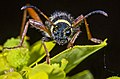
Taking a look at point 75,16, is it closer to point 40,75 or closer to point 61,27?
point 61,27

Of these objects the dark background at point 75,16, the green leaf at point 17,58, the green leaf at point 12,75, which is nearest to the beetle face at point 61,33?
the green leaf at point 17,58

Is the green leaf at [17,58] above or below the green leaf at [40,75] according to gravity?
above

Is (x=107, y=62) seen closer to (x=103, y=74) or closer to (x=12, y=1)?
(x=103, y=74)

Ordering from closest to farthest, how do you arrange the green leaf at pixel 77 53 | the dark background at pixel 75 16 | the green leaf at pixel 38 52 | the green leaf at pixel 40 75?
the green leaf at pixel 40 75 < the green leaf at pixel 77 53 < the green leaf at pixel 38 52 < the dark background at pixel 75 16

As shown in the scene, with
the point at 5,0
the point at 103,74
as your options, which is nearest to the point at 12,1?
the point at 5,0

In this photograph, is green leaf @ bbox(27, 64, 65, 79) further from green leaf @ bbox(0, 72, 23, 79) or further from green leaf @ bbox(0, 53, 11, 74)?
green leaf @ bbox(0, 53, 11, 74)

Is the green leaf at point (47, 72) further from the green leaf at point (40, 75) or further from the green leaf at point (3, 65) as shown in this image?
the green leaf at point (3, 65)
